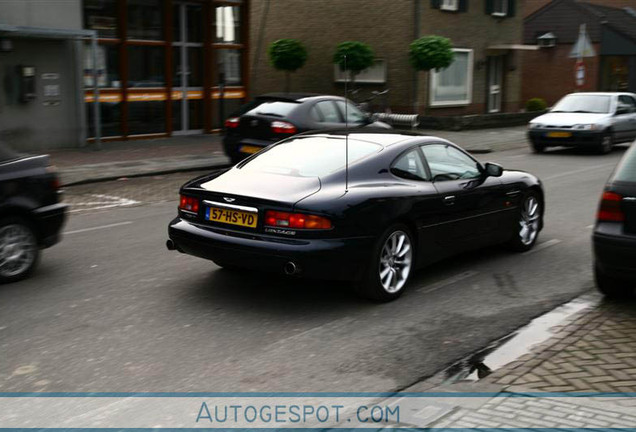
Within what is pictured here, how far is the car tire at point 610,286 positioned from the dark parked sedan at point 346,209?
133 centimetres

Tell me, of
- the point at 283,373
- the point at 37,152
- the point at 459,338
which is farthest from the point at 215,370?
the point at 37,152

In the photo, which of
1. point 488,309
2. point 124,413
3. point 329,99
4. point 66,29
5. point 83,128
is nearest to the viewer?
point 124,413

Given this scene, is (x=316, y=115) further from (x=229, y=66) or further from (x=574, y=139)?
(x=229, y=66)

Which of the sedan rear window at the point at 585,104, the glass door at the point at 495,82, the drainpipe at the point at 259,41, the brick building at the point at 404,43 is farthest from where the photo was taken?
the glass door at the point at 495,82

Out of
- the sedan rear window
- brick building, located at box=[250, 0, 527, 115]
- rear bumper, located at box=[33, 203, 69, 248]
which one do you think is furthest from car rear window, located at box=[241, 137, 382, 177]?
brick building, located at box=[250, 0, 527, 115]

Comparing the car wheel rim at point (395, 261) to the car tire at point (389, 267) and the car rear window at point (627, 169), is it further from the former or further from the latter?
the car rear window at point (627, 169)

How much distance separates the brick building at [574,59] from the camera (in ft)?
136

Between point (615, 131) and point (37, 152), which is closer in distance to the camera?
point (37, 152)

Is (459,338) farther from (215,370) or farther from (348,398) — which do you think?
(215,370)

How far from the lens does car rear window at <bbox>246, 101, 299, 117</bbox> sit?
14.7 meters

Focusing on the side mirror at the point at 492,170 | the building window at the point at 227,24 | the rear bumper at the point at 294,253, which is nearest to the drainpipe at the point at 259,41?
the building window at the point at 227,24

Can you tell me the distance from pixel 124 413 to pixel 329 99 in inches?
463

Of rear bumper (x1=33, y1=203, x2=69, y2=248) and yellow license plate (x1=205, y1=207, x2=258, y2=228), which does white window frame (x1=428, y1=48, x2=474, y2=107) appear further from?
A: yellow license plate (x1=205, y1=207, x2=258, y2=228)

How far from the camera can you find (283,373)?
488 centimetres
